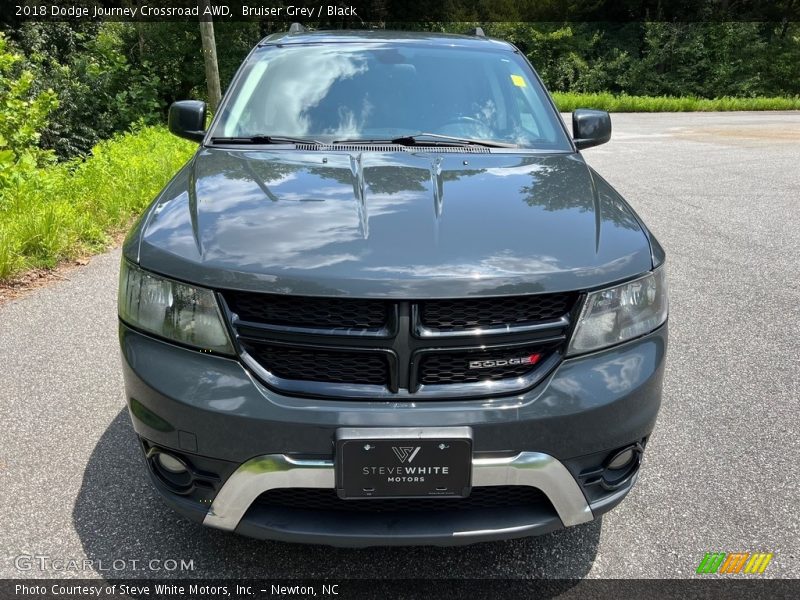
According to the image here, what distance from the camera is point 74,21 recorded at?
81.6 ft

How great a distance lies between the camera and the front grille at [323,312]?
177cm

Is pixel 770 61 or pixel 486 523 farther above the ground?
pixel 486 523

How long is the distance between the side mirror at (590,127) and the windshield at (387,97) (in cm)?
28

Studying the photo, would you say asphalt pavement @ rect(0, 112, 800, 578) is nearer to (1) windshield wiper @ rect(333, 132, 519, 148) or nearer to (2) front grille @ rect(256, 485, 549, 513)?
(2) front grille @ rect(256, 485, 549, 513)

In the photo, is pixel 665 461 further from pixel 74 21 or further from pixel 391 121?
pixel 74 21

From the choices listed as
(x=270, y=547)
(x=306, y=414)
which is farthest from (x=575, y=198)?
(x=270, y=547)

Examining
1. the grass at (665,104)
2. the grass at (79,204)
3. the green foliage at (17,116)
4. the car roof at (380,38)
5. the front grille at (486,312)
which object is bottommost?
the grass at (665,104)

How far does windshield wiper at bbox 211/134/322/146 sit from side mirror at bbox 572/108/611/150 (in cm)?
143

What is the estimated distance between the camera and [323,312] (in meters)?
1.78

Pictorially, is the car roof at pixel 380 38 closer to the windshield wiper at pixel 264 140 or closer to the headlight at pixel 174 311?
the windshield wiper at pixel 264 140

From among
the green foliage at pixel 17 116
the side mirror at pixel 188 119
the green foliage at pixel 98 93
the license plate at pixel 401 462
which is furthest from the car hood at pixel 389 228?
the green foliage at pixel 98 93

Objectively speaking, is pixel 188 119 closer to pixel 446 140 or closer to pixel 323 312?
pixel 446 140

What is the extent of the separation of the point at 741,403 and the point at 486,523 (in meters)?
2.08

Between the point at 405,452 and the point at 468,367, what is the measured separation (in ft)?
0.95
